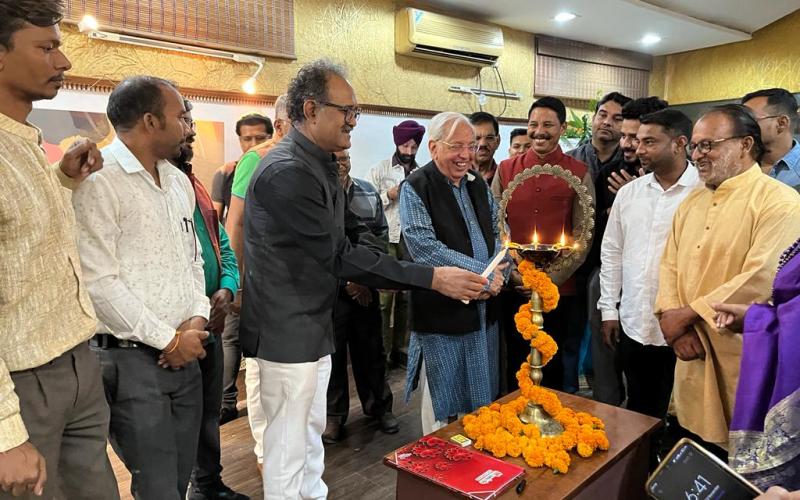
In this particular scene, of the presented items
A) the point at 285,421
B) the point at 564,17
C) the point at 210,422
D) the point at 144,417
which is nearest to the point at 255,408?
the point at 210,422

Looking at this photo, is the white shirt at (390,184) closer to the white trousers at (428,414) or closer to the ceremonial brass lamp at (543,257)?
the white trousers at (428,414)

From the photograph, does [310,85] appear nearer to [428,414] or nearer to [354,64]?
[428,414]

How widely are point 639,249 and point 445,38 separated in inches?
124

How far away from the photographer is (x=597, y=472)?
5.05 ft

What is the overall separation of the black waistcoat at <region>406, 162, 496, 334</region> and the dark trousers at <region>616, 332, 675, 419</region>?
0.73m

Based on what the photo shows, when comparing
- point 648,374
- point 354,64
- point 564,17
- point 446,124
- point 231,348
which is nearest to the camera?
point 446,124

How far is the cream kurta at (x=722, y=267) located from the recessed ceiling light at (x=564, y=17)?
3744 millimetres

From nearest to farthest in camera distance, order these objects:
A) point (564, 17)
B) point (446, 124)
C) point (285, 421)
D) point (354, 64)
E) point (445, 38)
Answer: point (285, 421), point (446, 124), point (354, 64), point (445, 38), point (564, 17)

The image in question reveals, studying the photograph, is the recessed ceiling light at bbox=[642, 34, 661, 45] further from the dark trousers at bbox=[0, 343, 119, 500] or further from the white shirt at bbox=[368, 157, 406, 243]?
the dark trousers at bbox=[0, 343, 119, 500]

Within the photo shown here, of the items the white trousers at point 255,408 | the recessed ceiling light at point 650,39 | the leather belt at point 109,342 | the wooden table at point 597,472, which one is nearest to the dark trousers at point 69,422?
the leather belt at point 109,342

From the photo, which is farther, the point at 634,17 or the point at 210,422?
the point at 634,17

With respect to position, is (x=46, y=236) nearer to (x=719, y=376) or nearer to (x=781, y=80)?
(x=719, y=376)

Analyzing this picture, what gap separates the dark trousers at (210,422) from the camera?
2045mm

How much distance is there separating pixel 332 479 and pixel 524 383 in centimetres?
120
